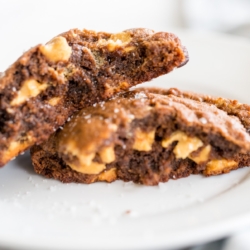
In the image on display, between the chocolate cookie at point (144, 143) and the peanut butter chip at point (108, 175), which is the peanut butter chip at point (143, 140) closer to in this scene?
the chocolate cookie at point (144, 143)

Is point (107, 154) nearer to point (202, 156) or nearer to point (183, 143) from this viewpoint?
point (183, 143)

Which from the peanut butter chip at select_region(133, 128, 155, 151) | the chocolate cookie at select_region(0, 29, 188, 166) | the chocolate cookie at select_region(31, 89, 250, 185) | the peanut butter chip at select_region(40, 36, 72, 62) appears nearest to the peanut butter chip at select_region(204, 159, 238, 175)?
the chocolate cookie at select_region(31, 89, 250, 185)

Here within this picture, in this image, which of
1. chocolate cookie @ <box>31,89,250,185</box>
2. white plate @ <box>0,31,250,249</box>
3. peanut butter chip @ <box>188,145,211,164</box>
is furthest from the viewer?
peanut butter chip @ <box>188,145,211,164</box>

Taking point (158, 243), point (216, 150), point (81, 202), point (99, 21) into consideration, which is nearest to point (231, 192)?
point (216, 150)

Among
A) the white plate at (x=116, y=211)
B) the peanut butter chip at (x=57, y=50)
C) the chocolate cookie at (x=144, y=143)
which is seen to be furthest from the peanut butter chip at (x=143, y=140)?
the peanut butter chip at (x=57, y=50)

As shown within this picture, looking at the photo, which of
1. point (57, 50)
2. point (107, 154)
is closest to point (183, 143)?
point (107, 154)

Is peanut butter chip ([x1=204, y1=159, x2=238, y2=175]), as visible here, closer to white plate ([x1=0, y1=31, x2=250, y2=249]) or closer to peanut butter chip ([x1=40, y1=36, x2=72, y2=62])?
white plate ([x1=0, y1=31, x2=250, y2=249])

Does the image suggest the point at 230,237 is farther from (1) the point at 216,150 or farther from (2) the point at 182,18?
(2) the point at 182,18
